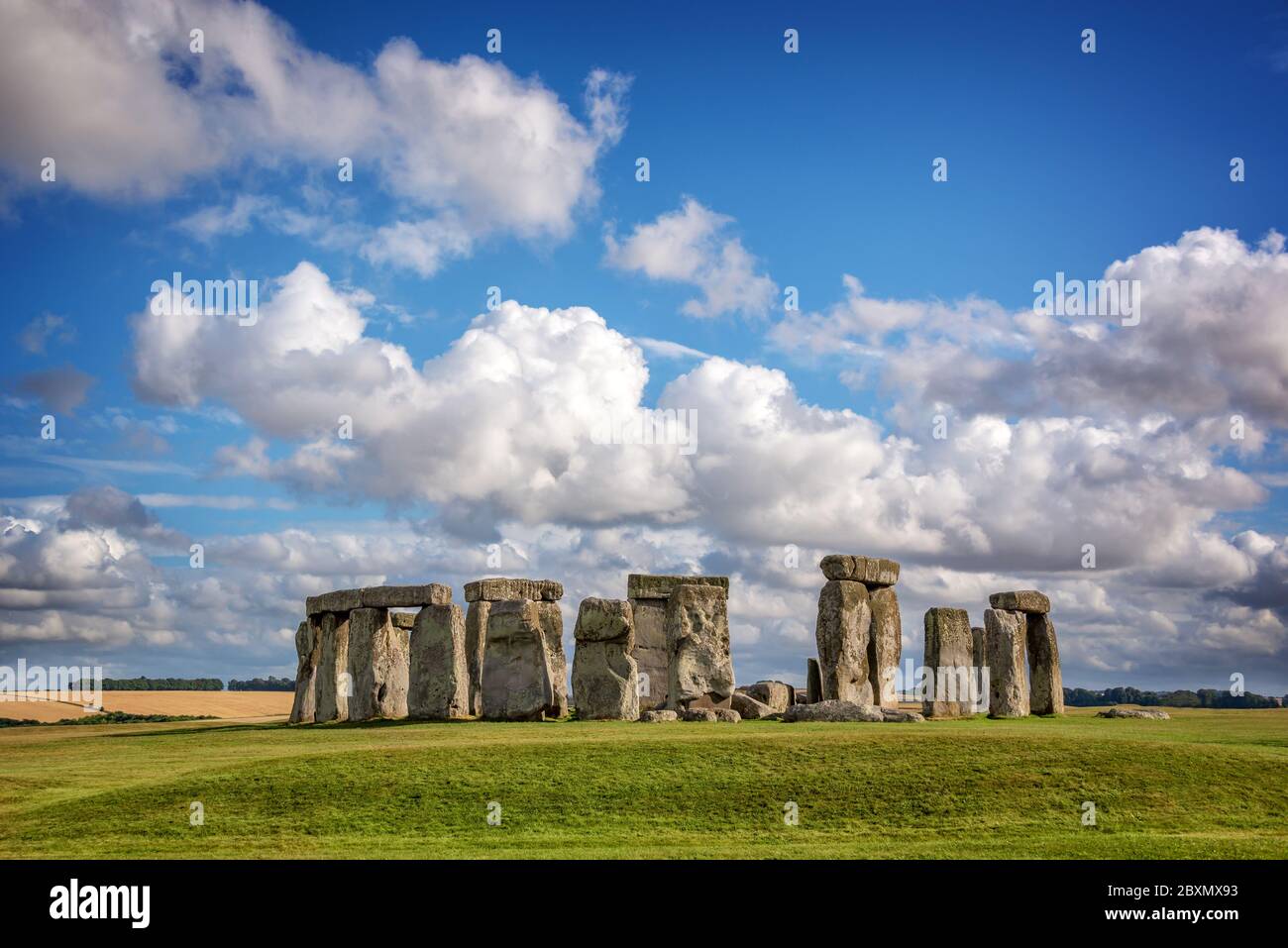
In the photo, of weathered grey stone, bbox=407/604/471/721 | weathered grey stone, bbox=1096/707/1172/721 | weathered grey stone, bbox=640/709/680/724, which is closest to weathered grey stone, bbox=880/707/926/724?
weathered grey stone, bbox=640/709/680/724

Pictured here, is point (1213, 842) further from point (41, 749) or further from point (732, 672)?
point (41, 749)

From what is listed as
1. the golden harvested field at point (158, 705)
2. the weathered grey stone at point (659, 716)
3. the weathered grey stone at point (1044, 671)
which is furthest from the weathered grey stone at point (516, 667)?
the golden harvested field at point (158, 705)

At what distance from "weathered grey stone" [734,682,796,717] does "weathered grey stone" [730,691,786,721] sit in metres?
3.15

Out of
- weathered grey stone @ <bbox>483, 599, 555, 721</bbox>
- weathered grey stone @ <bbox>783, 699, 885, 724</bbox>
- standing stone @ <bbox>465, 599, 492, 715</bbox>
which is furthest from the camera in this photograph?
standing stone @ <bbox>465, 599, 492, 715</bbox>

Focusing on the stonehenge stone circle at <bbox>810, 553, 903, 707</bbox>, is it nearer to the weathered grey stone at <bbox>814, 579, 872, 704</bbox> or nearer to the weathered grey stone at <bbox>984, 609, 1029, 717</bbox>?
the weathered grey stone at <bbox>814, 579, 872, 704</bbox>

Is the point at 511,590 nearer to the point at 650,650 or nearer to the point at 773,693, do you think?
the point at 650,650

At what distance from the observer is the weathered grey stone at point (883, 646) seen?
2820 centimetres

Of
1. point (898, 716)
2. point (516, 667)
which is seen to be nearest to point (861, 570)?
point (898, 716)

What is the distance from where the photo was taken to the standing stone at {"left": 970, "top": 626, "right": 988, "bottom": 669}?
2925cm

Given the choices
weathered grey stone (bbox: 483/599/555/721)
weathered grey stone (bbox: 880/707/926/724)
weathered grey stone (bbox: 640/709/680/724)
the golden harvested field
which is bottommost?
the golden harvested field

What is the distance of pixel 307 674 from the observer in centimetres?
3161

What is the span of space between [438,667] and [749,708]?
702cm
